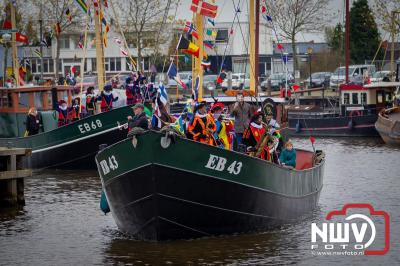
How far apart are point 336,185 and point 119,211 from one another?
39.5 feet

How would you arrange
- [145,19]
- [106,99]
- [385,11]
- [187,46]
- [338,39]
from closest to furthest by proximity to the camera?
[187,46] → [106,99] → [385,11] → [145,19] → [338,39]

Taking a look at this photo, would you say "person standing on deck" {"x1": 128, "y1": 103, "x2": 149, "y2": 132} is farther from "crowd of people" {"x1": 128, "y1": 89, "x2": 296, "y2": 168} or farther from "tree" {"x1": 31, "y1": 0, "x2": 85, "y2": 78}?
"tree" {"x1": 31, "y1": 0, "x2": 85, "y2": 78}

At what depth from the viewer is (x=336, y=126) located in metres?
52.7

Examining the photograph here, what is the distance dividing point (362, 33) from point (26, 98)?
158ft

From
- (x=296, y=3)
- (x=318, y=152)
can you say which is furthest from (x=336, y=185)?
(x=296, y=3)

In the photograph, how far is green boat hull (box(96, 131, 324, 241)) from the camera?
62.6 feet

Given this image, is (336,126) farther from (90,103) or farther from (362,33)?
(362,33)

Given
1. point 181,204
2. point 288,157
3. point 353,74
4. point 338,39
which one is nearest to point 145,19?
point 353,74

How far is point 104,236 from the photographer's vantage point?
2164 centimetres

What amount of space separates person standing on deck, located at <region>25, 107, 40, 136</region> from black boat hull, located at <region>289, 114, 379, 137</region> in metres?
21.0

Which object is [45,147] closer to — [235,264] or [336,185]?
[336,185]

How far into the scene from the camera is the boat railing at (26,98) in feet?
117

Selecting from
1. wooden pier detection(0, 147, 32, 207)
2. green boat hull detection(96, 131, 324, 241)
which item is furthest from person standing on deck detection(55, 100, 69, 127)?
green boat hull detection(96, 131, 324, 241)

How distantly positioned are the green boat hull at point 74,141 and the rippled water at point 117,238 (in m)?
1.78
